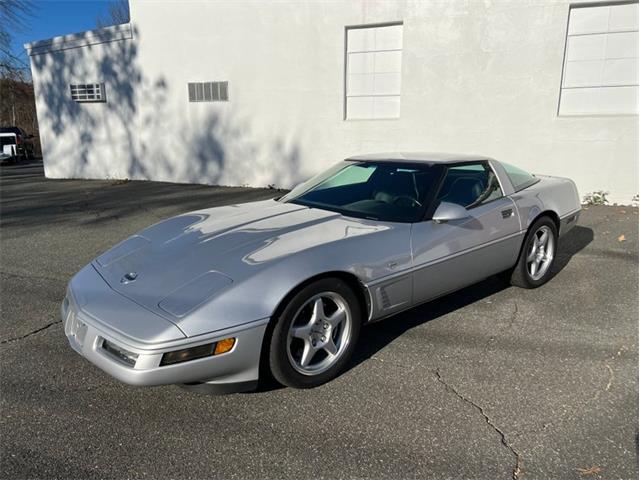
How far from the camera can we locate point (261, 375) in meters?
2.55

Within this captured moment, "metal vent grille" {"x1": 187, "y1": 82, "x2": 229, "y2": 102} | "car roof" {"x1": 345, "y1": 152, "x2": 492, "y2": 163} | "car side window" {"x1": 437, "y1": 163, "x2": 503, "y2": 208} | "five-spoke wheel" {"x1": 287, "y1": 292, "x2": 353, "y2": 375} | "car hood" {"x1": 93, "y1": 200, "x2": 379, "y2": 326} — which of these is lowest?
"five-spoke wheel" {"x1": 287, "y1": 292, "x2": 353, "y2": 375}

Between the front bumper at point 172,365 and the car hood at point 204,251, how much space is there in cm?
20

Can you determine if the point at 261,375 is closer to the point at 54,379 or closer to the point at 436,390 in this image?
the point at 436,390

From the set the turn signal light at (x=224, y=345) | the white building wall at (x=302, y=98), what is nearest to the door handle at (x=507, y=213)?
the turn signal light at (x=224, y=345)

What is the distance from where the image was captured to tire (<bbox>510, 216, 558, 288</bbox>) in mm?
4121

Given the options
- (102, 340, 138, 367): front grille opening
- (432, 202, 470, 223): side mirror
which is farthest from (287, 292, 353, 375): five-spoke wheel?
(432, 202, 470, 223): side mirror

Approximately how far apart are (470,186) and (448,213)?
752mm

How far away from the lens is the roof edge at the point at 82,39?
11.8m

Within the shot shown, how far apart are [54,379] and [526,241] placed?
148 inches

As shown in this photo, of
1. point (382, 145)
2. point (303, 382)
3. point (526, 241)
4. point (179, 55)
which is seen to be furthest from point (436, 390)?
point (179, 55)

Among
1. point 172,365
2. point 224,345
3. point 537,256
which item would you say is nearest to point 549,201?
point 537,256

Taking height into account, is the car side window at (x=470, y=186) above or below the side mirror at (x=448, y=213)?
above

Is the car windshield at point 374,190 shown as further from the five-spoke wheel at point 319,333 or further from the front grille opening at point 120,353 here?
the front grille opening at point 120,353

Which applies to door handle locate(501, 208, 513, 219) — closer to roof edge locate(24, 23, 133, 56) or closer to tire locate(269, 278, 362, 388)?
tire locate(269, 278, 362, 388)
